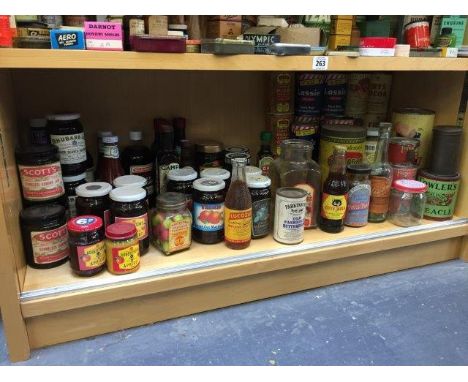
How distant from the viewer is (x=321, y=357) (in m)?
0.74

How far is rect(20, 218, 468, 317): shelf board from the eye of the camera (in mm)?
738

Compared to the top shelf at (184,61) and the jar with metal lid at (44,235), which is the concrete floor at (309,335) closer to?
the jar with metal lid at (44,235)

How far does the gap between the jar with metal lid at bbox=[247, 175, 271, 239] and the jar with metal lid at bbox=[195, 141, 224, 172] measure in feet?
0.48

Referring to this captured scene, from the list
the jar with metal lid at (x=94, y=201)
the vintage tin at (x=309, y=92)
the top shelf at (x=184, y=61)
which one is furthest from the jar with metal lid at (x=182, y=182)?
the vintage tin at (x=309, y=92)

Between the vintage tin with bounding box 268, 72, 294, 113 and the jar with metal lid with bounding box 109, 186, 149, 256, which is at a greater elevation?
the vintage tin with bounding box 268, 72, 294, 113

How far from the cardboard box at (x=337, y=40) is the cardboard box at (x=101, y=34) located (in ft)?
1.59

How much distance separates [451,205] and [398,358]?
50 cm

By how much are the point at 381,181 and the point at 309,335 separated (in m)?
0.44

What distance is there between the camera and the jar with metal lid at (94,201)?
2.67 feet

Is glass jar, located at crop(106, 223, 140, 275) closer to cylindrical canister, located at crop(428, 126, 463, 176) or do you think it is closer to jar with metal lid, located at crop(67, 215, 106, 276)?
jar with metal lid, located at crop(67, 215, 106, 276)

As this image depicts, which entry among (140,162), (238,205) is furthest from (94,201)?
(238,205)

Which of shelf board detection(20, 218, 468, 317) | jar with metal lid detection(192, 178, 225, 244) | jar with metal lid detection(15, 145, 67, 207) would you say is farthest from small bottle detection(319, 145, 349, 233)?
jar with metal lid detection(15, 145, 67, 207)

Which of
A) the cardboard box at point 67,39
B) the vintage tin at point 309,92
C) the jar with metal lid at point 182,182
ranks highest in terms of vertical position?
the cardboard box at point 67,39

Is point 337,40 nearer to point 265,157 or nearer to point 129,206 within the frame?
point 265,157
